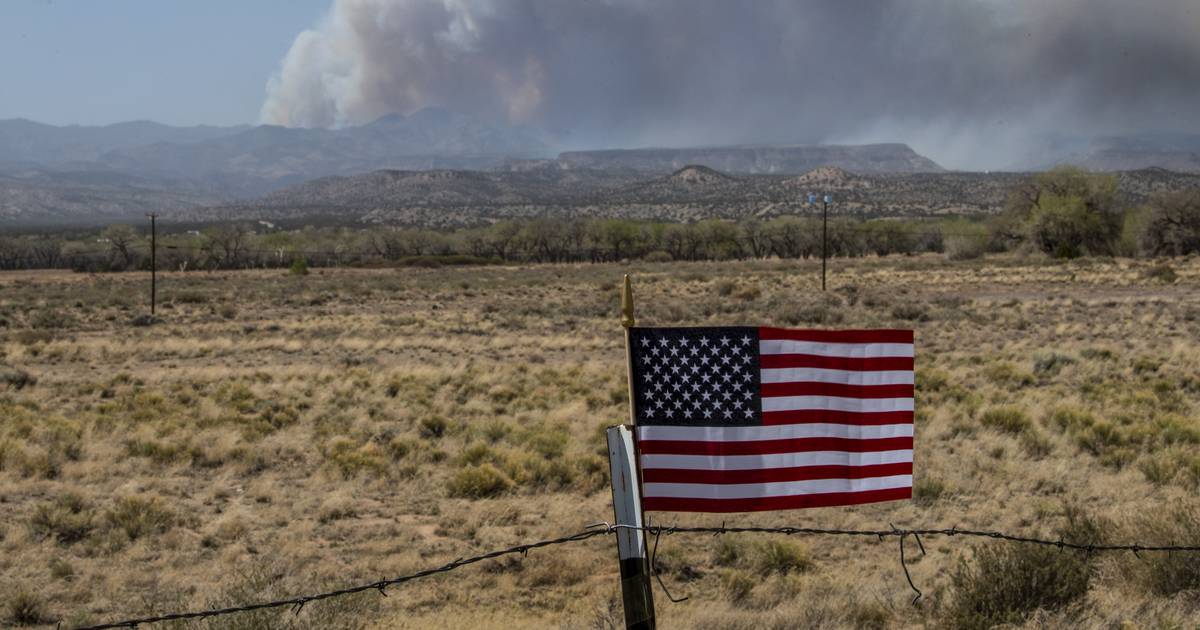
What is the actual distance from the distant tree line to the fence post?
246 ft

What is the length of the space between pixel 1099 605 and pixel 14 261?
107173mm

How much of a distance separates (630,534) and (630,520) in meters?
0.09

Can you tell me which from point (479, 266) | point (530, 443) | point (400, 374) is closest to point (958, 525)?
point (530, 443)

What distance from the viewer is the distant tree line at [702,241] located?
7400cm

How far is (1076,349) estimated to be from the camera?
23.8 m

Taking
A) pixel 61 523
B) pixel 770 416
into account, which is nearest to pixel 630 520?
pixel 770 416

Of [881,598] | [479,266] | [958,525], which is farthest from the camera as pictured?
[479,266]

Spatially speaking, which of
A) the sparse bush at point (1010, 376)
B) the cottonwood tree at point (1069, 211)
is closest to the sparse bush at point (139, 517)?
the sparse bush at point (1010, 376)

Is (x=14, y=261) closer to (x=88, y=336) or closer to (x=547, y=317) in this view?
(x=88, y=336)

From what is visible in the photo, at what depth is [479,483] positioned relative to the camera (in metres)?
12.2

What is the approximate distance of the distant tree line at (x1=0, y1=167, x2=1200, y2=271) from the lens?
243 ft

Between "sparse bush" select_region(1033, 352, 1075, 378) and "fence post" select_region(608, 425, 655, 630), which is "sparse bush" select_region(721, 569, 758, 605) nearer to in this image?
"fence post" select_region(608, 425, 655, 630)

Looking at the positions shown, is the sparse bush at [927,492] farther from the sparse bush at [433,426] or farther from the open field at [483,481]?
the sparse bush at [433,426]

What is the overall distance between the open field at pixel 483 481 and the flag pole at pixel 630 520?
1.90 m
